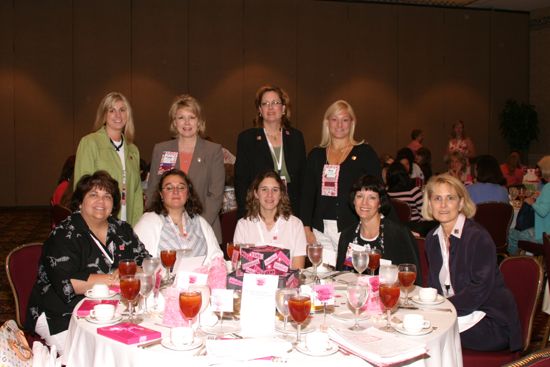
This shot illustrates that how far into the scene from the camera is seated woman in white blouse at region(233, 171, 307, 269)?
382cm

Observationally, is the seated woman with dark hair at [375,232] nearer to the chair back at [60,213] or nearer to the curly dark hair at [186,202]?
the curly dark hair at [186,202]

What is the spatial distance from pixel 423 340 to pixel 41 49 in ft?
35.0

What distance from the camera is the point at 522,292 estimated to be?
305 centimetres

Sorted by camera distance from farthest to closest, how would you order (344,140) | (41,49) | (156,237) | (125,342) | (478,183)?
(41,49)
(478,183)
(344,140)
(156,237)
(125,342)

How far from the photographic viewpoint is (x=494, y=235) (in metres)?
5.64

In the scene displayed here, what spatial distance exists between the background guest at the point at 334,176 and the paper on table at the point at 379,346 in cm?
202

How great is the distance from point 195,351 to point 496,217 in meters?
4.23

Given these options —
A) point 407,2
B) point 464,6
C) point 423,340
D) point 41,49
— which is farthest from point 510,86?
point 423,340

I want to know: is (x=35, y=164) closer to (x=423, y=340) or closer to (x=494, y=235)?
(x=494, y=235)

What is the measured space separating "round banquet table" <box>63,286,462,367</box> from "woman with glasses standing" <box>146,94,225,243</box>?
192 centimetres

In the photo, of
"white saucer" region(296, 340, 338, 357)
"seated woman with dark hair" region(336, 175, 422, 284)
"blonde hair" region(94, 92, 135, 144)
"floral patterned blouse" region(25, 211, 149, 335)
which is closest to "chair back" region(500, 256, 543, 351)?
"seated woman with dark hair" region(336, 175, 422, 284)

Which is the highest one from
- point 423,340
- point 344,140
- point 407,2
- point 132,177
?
point 407,2

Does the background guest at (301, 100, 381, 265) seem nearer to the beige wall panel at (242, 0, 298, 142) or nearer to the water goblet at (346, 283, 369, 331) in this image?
the water goblet at (346, 283, 369, 331)

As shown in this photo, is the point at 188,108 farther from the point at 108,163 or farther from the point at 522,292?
the point at 522,292
